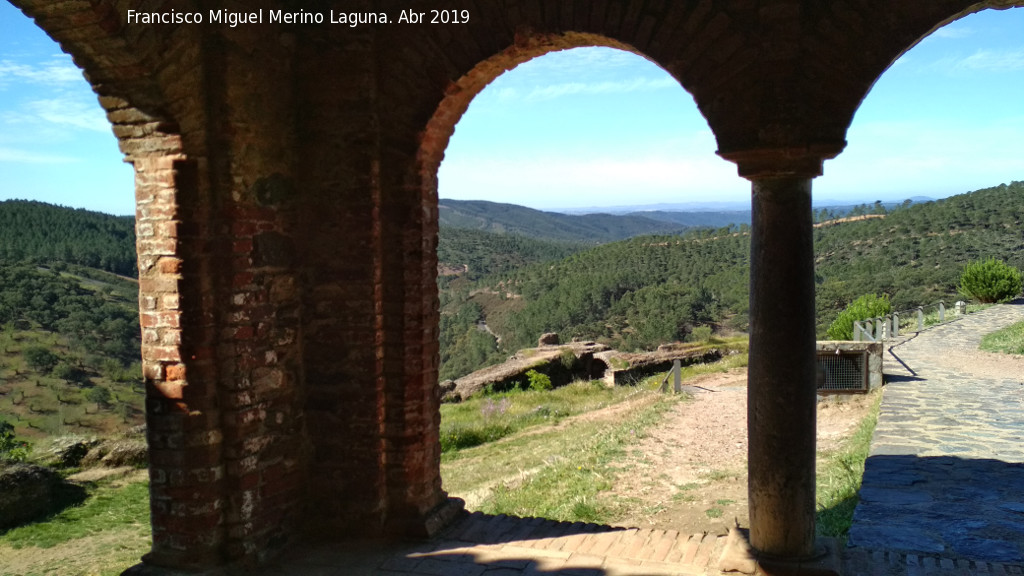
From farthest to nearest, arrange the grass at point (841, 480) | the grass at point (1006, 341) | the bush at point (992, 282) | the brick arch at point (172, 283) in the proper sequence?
the bush at point (992, 282)
the grass at point (1006, 341)
the grass at point (841, 480)
the brick arch at point (172, 283)

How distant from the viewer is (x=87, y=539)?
7.07 metres

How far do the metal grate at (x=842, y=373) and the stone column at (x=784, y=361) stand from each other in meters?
7.85

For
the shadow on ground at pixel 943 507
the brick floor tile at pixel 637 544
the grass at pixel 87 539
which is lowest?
the grass at pixel 87 539

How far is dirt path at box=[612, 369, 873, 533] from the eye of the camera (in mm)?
6309

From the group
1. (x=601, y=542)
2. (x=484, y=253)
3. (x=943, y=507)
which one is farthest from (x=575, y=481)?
(x=484, y=253)

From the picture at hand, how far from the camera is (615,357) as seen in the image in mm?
20031

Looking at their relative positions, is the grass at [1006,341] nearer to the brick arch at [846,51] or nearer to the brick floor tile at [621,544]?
the brick floor tile at [621,544]

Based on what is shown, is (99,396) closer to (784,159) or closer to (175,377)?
(175,377)

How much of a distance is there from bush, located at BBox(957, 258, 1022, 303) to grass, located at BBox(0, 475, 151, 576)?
23.5 metres

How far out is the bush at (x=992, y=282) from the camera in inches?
858

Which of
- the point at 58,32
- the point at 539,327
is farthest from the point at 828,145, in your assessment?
the point at 539,327

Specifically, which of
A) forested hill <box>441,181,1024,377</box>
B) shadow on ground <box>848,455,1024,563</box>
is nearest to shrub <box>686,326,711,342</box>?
forested hill <box>441,181,1024,377</box>

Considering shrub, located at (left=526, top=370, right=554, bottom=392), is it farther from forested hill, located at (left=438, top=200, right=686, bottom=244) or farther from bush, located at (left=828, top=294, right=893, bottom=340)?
forested hill, located at (left=438, top=200, right=686, bottom=244)

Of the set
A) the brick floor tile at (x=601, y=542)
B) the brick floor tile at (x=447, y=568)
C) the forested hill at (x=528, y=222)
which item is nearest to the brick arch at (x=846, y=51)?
the brick floor tile at (x=601, y=542)
